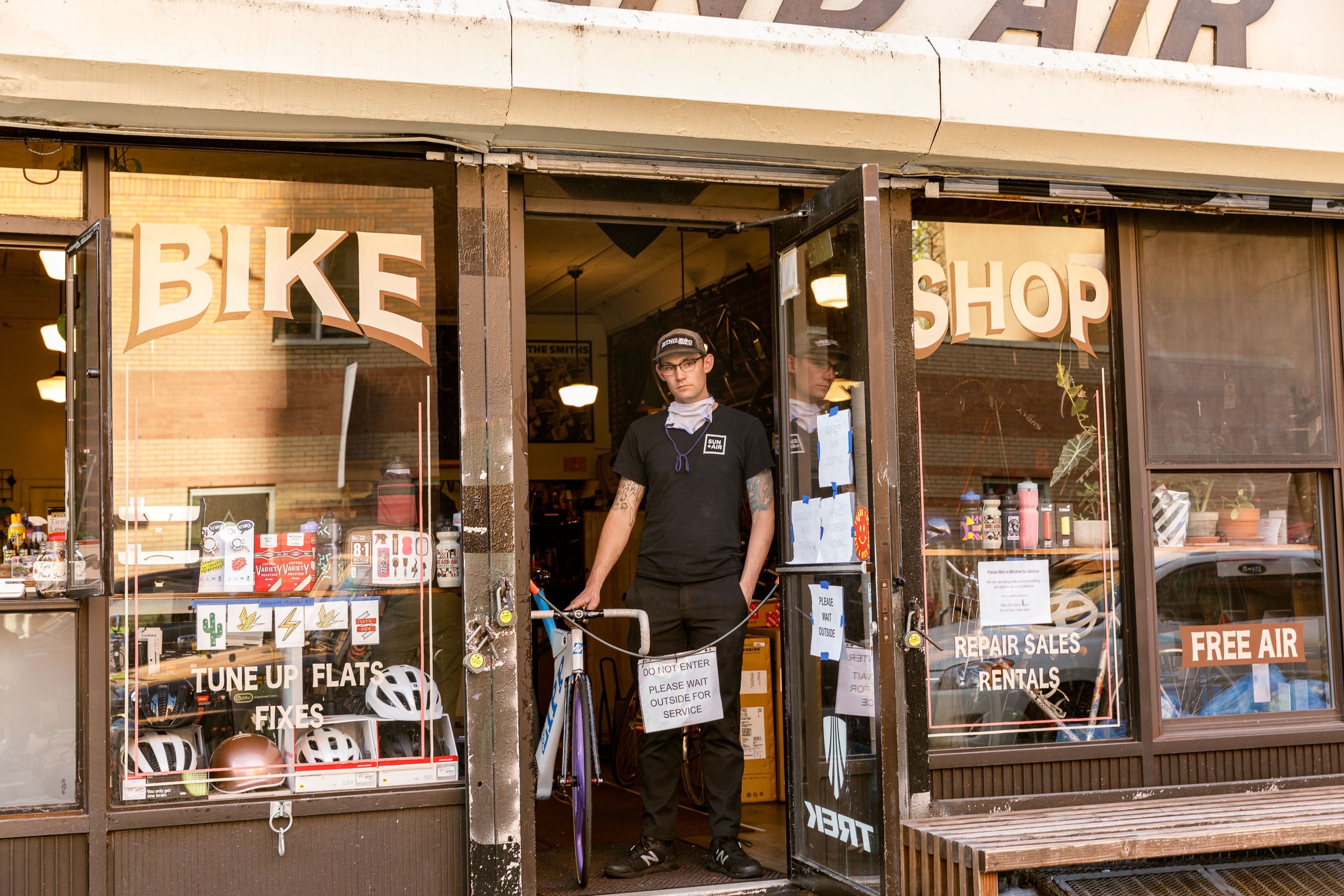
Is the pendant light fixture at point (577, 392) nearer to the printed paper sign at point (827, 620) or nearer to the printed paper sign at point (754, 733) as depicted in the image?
the printed paper sign at point (754, 733)

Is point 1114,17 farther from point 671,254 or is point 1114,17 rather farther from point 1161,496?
point 671,254

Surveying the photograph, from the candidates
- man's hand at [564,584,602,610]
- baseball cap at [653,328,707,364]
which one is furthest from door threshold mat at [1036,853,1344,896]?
baseball cap at [653,328,707,364]

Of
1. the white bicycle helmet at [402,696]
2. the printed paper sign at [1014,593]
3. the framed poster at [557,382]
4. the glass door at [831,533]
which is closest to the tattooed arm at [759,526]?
the glass door at [831,533]

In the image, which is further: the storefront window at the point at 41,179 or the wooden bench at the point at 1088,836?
the storefront window at the point at 41,179

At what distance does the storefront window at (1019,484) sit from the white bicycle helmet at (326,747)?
2.45 metres

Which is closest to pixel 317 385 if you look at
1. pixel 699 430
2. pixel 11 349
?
pixel 699 430

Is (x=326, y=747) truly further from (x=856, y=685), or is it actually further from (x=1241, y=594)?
(x=1241, y=594)

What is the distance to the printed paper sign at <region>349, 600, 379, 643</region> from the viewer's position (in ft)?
15.4

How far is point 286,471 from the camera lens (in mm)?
4754

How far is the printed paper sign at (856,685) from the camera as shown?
4.33 m

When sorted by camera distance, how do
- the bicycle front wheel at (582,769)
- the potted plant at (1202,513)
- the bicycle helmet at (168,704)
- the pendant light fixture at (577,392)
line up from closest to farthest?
1. the bicycle helmet at (168,704)
2. the bicycle front wheel at (582,769)
3. the potted plant at (1202,513)
4. the pendant light fixture at (577,392)

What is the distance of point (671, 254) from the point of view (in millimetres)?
9062

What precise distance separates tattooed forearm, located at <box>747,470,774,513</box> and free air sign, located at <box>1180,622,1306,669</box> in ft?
6.72

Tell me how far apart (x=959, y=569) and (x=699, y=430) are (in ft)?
4.36
